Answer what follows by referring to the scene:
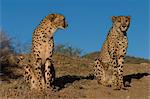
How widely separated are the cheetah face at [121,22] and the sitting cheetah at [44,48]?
1607 millimetres

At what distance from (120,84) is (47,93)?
2.10 metres

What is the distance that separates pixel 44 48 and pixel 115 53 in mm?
2059

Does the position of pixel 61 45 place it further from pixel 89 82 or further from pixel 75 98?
pixel 75 98

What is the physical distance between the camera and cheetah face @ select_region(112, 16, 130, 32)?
12914 millimetres

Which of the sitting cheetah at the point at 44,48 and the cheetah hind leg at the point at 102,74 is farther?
the cheetah hind leg at the point at 102,74

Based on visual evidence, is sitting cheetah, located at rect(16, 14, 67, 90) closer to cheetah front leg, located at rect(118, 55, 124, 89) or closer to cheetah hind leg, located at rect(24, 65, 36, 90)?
cheetah hind leg, located at rect(24, 65, 36, 90)

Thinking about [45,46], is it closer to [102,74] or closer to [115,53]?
[115,53]

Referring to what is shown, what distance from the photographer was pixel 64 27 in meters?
12.2

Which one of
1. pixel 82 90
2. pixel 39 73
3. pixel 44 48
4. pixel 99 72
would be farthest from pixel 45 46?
pixel 99 72

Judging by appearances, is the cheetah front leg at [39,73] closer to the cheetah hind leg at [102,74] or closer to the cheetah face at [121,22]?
the cheetah hind leg at [102,74]

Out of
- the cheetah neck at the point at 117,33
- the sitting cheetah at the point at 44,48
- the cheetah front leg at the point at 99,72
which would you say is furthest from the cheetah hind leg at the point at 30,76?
the cheetah neck at the point at 117,33

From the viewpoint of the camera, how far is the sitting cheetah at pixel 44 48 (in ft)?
39.9

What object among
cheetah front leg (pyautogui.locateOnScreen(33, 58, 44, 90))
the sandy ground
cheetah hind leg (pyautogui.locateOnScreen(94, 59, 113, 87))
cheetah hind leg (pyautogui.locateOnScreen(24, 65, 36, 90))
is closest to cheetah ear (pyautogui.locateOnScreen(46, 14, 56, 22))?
cheetah front leg (pyautogui.locateOnScreen(33, 58, 44, 90))

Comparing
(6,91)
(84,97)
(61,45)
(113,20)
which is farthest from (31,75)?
(61,45)
